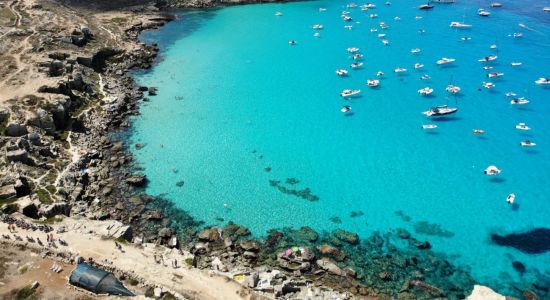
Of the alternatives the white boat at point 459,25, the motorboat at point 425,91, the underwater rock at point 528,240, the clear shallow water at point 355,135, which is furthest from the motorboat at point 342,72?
the underwater rock at point 528,240

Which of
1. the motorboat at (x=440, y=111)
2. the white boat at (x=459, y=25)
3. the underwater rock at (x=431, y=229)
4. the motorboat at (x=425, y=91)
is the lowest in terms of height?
the underwater rock at (x=431, y=229)

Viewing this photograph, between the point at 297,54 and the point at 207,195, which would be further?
the point at 297,54

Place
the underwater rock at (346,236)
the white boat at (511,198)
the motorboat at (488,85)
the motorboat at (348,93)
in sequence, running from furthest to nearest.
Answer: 1. the motorboat at (348,93)
2. the motorboat at (488,85)
3. the white boat at (511,198)
4. the underwater rock at (346,236)

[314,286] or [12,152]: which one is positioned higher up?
[12,152]

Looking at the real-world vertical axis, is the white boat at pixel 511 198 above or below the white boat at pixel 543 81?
below

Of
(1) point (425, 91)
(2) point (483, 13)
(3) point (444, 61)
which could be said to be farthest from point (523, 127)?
(2) point (483, 13)

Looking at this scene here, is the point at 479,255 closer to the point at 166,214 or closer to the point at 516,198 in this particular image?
the point at 516,198

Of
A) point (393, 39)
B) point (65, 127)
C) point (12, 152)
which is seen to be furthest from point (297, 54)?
point (12, 152)

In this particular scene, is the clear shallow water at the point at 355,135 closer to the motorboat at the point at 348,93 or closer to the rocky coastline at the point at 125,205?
the motorboat at the point at 348,93
